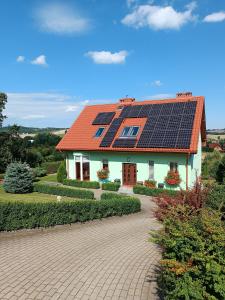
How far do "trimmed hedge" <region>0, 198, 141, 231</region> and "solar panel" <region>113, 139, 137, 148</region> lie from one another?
10703mm

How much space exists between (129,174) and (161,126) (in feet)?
16.3

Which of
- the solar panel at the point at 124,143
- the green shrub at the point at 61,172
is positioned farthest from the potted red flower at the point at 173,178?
the green shrub at the point at 61,172

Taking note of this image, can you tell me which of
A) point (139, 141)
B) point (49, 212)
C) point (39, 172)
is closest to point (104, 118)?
point (139, 141)

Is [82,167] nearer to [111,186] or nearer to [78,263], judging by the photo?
[111,186]

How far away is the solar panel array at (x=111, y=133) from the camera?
2949cm

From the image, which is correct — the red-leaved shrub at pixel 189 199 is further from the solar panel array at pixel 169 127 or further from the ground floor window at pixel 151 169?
the ground floor window at pixel 151 169

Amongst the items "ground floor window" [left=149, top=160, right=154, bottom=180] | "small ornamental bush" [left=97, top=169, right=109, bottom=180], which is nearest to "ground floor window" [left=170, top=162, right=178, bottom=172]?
"ground floor window" [left=149, top=160, right=154, bottom=180]

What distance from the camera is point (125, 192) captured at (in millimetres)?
27328

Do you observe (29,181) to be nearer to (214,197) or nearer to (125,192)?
(125,192)

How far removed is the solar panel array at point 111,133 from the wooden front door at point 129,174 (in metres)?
2.57

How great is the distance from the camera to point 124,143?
28.5 m

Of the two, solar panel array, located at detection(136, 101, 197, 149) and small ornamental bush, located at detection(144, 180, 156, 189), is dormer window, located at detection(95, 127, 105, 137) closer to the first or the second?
solar panel array, located at detection(136, 101, 197, 149)

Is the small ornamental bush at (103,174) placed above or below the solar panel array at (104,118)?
below

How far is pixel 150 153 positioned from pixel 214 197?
14.5 meters
